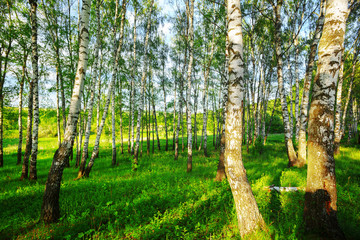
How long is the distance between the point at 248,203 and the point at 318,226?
4.03 feet

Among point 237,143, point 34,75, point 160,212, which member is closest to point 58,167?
point 160,212

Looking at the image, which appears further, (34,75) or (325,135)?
(34,75)

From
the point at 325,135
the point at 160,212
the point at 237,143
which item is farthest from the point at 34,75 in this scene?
the point at 325,135

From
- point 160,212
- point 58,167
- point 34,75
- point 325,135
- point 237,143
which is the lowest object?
point 160,212

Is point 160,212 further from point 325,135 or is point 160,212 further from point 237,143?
point 325,135

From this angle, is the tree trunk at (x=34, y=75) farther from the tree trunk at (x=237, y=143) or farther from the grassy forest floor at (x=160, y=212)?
the tree trunk at (x=237, y=143)

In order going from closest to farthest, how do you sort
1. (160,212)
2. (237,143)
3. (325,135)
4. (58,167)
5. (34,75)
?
(325,135)
(237,143)
(58,167)
(160,212)
(34,75)

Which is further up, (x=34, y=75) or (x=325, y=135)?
(x=34, y=75)

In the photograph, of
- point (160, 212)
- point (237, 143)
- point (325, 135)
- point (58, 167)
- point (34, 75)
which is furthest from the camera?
point (34, 75)

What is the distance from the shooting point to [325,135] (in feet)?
8.38

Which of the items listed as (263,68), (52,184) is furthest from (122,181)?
(263,68)

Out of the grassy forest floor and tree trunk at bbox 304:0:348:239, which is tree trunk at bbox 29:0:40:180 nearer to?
the grassy forest floor

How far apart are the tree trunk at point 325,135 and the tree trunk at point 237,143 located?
97cm

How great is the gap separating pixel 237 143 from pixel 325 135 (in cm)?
152
